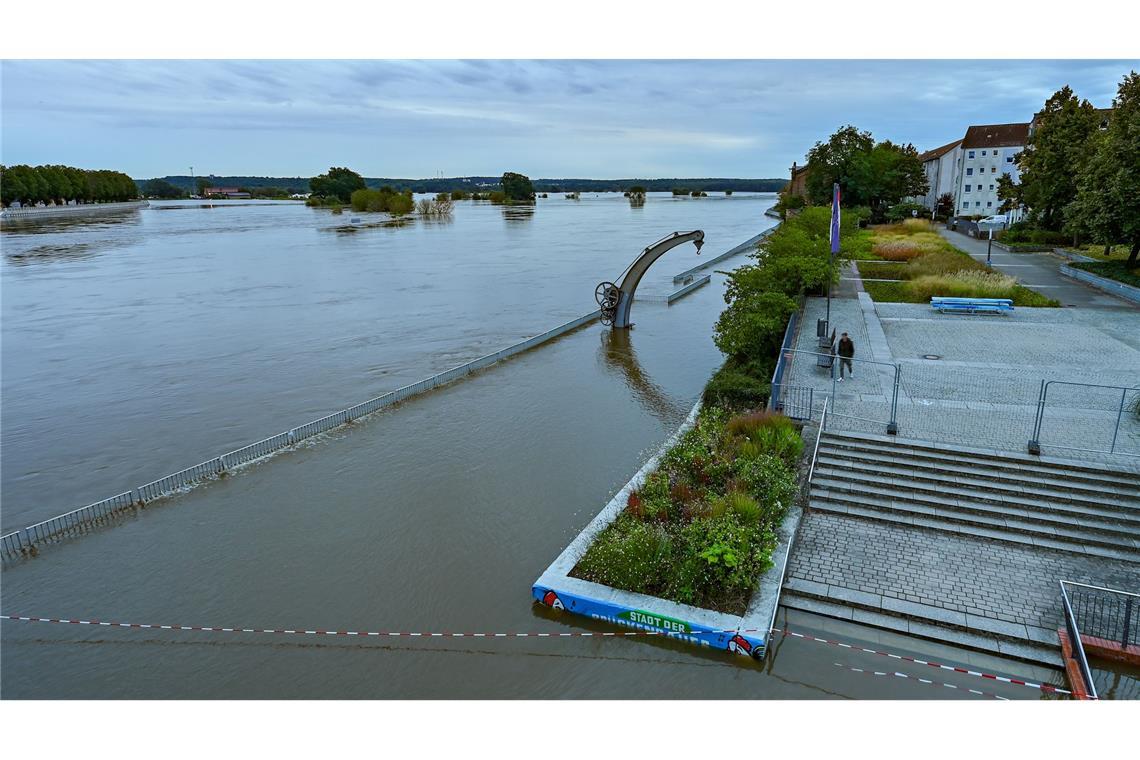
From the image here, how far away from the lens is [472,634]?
30.3ft

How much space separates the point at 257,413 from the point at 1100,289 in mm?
31943

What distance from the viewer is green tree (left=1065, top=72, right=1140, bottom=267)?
26.2 meters

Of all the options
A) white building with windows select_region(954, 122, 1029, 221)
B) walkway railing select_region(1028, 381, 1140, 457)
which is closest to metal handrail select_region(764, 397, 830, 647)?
walkway railing select_region(1028, 381, 1140, 457)

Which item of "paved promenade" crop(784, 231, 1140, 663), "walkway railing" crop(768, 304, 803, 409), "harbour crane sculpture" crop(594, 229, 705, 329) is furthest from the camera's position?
"harbour crane sculpture" crop(594, 229, 705, 329)

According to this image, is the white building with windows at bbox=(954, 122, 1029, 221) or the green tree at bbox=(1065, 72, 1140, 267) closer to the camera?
the green tree at bbox=(1065, 72, 1140, 267)

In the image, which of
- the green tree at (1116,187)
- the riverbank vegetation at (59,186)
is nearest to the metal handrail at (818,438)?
the green tree at (1116,187)

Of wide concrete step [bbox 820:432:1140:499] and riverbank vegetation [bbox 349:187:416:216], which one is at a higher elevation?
riverbank vegetation [bbox 349:187:416:216]

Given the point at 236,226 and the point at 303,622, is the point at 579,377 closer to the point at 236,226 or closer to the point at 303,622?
the point at 303,622

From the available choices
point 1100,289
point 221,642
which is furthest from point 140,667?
point 1100,289

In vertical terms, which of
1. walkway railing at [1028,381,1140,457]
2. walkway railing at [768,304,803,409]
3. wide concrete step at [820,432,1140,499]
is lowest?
wide concrete step at [820,432,1140,499]

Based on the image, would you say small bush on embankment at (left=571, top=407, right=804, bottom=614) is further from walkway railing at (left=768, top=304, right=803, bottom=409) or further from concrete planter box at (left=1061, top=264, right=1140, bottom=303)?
concrete planter box at (left=1061, top=264, right=1140, bottom=303)

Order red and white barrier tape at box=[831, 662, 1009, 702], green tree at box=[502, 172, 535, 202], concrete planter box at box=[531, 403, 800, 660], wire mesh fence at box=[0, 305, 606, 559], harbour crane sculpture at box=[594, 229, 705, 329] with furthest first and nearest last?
green tree at box=[502, 172, 535, 202], harbour crane sculpture at box=[594, 229, 705, 329], wire mesh fence at box=[0, 305, 606, 559], concrete planter box at box=[531, 403, 800, 660], red and white barrier tape at box=[831, 662, 1009, 702]

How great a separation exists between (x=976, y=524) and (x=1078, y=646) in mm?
3021

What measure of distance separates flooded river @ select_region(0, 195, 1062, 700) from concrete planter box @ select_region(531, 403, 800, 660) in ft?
0.78
